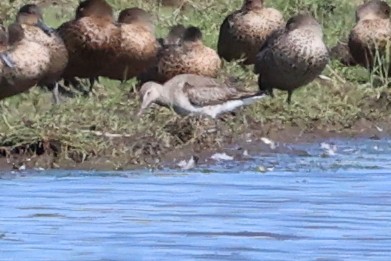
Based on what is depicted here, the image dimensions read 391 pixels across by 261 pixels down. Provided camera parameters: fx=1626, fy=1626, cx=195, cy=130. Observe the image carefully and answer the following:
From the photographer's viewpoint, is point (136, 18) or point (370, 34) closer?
point (136, 18)

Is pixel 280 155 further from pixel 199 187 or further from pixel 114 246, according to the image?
pixel 114 246

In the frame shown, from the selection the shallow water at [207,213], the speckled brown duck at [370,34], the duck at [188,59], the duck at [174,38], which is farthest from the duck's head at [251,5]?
the shallow water at [207,213]

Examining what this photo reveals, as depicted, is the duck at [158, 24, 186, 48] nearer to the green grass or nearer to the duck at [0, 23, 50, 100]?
the green grass

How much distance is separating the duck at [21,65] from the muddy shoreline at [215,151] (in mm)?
1087

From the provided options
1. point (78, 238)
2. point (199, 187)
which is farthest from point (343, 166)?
point (78, 238)

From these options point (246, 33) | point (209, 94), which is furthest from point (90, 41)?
point (246, 33)

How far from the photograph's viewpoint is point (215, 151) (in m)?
11.1

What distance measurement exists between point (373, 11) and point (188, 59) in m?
2.44

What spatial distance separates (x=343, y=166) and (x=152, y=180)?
152cm

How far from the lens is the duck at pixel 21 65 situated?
1159cm

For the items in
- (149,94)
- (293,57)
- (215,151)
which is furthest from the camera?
(293,57)

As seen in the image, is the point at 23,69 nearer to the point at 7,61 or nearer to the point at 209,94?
the point at 7,61

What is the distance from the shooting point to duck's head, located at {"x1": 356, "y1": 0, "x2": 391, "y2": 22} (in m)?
14.7

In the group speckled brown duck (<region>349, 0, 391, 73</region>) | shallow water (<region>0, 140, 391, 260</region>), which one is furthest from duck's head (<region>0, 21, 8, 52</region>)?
speckled brown duck (<region>349, 0, 391, 73</region>)
